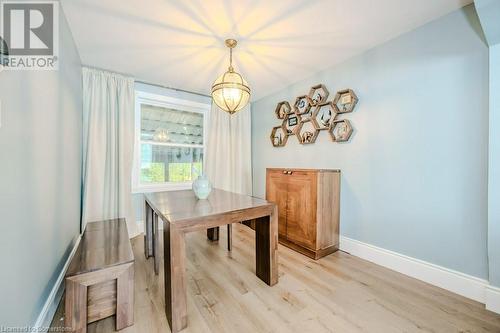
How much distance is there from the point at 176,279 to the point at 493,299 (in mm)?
2194

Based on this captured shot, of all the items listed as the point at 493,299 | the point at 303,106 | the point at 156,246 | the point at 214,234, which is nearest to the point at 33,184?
the point at 156,246

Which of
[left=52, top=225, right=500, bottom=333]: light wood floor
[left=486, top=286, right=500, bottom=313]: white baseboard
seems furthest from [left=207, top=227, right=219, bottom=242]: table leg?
[left=486, top=286, right=500, bottom=313]: white baseboard

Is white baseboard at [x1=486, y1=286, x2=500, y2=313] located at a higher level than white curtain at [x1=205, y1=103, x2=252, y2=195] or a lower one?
lower

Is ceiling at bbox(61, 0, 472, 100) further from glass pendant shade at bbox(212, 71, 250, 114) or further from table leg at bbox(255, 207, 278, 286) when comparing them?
table leg at bbox(255, 207, 278, 286)

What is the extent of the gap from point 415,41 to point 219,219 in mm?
2398

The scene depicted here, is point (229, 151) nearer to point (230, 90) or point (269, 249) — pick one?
point (230, 90)

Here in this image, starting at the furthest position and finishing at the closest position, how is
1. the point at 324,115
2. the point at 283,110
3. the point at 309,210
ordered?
the point at 283,110, the point at 324,115, the point at 309,210

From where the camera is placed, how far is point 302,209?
→ 2.28m

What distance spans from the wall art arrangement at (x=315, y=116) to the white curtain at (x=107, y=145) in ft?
7.49

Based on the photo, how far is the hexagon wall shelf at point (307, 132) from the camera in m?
2.68

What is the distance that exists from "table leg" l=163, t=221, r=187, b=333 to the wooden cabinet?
57.1 inches

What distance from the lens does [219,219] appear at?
1379 mm

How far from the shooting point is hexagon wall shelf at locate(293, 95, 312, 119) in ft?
9.05

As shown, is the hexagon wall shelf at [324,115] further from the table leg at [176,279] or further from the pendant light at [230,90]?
the table leg at [176,279]
